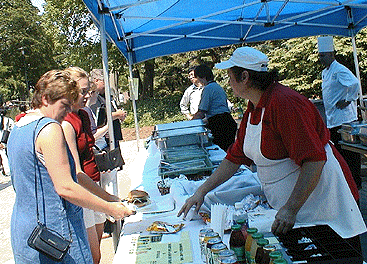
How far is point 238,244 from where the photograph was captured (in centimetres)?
172

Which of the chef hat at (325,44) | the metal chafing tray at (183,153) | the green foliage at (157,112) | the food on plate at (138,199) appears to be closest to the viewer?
the food on plate at (138,199)

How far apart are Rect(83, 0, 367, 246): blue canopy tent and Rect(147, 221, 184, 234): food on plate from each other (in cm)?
321

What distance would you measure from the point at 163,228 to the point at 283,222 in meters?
0.71

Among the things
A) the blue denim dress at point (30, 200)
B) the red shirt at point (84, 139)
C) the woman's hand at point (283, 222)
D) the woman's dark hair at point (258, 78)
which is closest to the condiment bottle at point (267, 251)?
the woman's hand at point (283, 222)

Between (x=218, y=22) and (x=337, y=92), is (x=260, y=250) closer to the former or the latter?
(x=337, y=92)

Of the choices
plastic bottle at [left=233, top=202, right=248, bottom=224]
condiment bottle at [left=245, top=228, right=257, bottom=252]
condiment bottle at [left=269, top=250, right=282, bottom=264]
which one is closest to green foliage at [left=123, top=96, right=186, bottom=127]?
plastic bottle at [left=233, top=202, right=248, bottom=224]

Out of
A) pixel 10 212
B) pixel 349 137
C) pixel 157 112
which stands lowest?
pixel 157 112

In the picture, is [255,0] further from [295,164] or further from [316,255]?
[316,255]

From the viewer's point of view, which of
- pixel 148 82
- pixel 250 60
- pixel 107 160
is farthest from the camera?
pixel 148 82

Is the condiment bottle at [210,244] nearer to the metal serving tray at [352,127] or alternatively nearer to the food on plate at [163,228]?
the food on plate at [163,228]

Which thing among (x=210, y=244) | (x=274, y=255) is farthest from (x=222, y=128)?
(x=274, y=255)

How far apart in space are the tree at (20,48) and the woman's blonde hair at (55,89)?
38.7 m

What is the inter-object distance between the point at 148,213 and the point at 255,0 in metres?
4.27

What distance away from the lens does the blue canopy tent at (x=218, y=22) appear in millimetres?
5980
